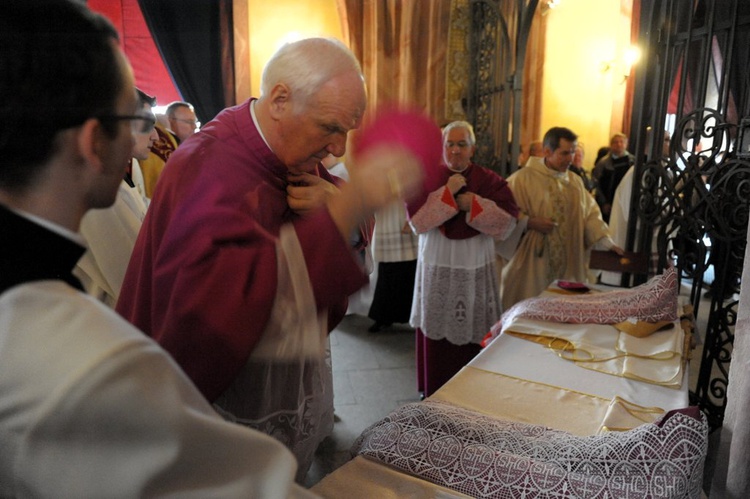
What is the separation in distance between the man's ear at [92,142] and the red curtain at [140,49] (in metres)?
5.21

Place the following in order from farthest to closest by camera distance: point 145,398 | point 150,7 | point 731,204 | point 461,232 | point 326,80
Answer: point 150,7
point 461,232
point 731,204
point 326,80
point 145,398

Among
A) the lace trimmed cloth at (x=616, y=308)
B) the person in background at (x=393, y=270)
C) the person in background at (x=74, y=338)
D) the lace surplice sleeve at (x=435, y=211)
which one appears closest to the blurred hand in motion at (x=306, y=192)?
the person in background at (x=74, y=338)

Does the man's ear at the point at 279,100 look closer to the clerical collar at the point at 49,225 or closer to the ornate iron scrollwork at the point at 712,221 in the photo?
the clerical collar at the point at 49,225

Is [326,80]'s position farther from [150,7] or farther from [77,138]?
[150,7]

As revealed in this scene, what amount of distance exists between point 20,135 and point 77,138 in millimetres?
57

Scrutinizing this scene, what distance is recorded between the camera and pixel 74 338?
22.5 inches

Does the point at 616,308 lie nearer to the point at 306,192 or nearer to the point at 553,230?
the point at 553,230

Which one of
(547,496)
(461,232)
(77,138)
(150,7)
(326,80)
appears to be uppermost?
(150,7)

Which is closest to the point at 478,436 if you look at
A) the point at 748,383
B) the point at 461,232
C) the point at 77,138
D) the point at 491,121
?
the point at 748,383

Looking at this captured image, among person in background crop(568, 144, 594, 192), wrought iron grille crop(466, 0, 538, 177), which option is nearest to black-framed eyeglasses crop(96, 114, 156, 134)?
wrought iron grille crop(466, 0, 538, 177)

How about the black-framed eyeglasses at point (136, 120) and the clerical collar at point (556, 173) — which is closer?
the black-framed eyeglasses at point (136, 120)

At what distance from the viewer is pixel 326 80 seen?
4.27ft

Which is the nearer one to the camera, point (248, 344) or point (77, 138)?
point (77, 138)

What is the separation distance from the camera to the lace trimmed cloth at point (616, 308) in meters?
2.40
